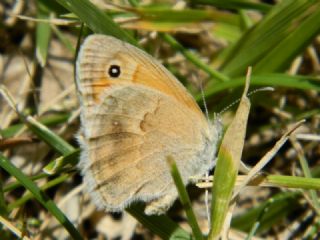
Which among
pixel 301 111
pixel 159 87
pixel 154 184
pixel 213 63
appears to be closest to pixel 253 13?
pixel 213 63

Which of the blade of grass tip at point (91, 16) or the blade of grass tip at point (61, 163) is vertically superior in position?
the blade of grass tip at point (91, 16)

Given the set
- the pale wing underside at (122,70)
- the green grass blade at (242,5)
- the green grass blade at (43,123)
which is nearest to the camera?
the pale wing underside at (122,70)

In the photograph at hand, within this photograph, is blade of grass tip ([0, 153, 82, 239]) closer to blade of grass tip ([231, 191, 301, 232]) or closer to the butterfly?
the butterfly

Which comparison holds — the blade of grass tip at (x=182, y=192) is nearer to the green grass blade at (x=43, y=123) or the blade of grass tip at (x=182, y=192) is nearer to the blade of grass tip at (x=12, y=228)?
the blade of grass tip at (x=12, y=228)

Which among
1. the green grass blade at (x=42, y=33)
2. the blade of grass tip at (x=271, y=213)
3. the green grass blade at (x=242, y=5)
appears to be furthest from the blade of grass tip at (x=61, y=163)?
the green grass blade at (x=242, y=5)

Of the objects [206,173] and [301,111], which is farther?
[301,111]

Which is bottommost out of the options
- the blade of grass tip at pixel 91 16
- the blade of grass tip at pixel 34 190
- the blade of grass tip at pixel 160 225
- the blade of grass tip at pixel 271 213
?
the blade of grass tip at pixel 271 213

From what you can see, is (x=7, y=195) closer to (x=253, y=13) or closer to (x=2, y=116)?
(x=2, y=116)
